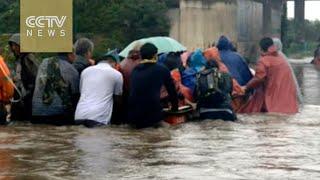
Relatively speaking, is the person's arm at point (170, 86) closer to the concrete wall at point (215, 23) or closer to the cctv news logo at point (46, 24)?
the cctv news logo at point (46, 24)

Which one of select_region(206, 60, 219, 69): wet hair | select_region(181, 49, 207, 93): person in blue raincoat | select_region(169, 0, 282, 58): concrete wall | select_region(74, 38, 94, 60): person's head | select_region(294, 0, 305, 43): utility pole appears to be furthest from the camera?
Answer: select_region(294, 0, 305, 43): utility pole

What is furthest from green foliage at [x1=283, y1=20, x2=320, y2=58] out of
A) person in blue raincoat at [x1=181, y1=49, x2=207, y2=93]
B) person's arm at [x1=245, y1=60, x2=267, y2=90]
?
person in blue raincoat at [x1=181, y1=49, x2=207, y2=93]

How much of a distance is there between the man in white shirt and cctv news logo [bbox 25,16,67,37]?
1.32 meters

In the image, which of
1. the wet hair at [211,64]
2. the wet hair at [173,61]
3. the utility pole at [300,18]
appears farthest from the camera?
the utility pole at [300,18]

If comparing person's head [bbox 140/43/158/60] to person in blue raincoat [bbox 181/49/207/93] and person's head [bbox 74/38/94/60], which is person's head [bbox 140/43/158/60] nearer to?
person's head [bbox 74/38/94/60]

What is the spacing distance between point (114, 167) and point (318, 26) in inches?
2614

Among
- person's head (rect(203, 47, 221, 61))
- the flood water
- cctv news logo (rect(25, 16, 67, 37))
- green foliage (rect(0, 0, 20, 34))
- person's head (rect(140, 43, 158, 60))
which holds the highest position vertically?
green foliage (rect(0, 0, 20, 34))

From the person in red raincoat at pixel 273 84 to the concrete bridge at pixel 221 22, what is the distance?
16.1 meters

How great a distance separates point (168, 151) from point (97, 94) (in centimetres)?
218

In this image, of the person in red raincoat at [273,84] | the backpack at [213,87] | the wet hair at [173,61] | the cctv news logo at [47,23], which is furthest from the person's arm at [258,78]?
the cctv news logo at [47,23]

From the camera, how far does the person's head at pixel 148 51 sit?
11.1m

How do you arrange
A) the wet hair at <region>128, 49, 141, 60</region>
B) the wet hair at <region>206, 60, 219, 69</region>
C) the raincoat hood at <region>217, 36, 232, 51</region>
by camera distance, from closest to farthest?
the wet hair at <region>128, 49, 141, 60</region> → the wet hair at <region>206, 60, 219, 69</region> → the raincoat hood at <region>217, 36, 232, 51</region>

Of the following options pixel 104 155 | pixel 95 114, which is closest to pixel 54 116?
pixel 95 114

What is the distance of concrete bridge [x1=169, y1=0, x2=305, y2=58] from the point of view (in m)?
30.2
